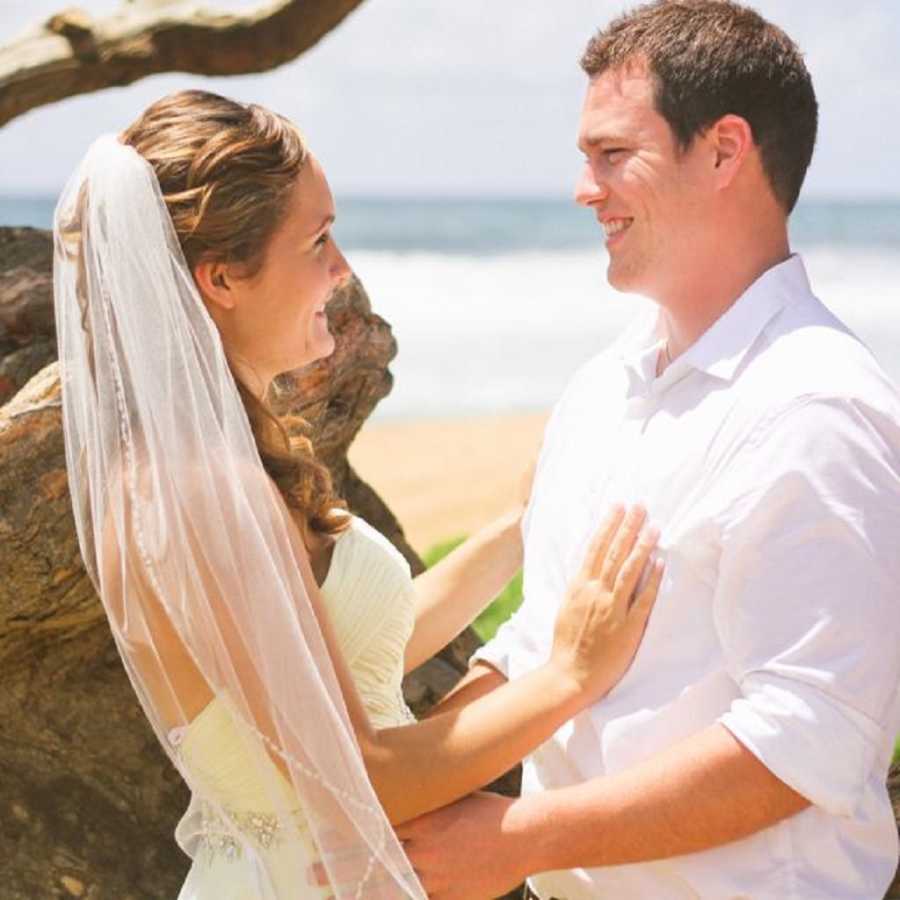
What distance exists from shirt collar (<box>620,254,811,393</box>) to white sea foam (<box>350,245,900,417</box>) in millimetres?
18654

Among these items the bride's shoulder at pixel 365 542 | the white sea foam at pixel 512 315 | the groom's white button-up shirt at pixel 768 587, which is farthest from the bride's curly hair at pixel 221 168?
the white sea foam at pixel 512 315

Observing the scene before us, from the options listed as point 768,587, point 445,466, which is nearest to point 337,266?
point 768,587

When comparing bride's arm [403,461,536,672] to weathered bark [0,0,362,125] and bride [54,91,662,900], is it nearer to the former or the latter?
bride [54,91,662,900]

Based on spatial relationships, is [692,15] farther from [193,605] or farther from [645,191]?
[193,605]

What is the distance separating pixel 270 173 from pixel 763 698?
1.22 meters

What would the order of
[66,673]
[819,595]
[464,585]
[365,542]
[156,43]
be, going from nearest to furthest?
[819,595] → [365,542] → [464,585] → [66,673] → [156,43]

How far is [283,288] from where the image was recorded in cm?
294

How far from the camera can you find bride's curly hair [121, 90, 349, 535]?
284 centimetres

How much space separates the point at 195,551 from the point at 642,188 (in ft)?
3.34

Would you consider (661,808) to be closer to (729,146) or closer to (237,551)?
(237,551)

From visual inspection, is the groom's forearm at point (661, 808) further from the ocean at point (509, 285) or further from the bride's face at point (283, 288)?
the ocean at point (509, 285)

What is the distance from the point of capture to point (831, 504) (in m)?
2.60

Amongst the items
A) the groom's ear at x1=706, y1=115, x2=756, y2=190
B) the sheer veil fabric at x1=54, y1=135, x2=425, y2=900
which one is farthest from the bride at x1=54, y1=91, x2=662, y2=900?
the groom's ear at x1=706, y1=115, x2=756, y2=190

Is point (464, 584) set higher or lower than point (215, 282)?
lower
